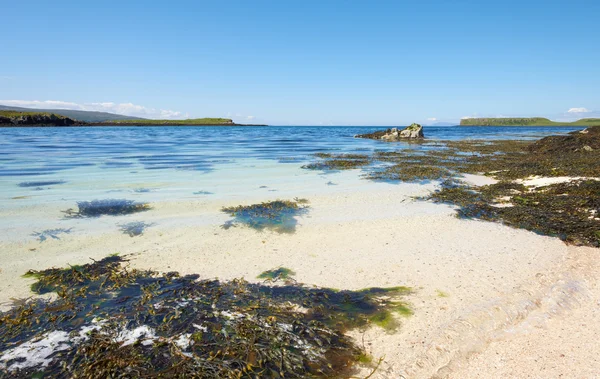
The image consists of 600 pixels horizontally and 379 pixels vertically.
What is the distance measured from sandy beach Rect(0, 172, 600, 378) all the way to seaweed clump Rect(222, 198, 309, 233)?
318 mm

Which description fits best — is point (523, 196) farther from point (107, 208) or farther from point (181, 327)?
point (107, 208)

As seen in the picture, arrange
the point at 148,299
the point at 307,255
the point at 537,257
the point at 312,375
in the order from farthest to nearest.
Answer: the point at 307,255, the point at 537,257, the point at 148,299, the point at 312,375

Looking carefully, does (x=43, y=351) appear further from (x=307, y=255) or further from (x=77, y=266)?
(x=307, y=255)

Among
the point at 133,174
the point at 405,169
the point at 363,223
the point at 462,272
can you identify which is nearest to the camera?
the point at 462,272

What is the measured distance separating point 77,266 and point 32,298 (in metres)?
1.15

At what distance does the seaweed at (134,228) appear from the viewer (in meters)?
7.82

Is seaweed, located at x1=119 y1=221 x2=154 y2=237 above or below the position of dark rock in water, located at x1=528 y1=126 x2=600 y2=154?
below


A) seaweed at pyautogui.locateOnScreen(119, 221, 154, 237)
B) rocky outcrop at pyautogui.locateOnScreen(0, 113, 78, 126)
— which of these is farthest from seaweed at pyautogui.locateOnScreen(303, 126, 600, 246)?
rocky outcrop at pyautogui.locateOnScreen(0, 113, 78, 126)

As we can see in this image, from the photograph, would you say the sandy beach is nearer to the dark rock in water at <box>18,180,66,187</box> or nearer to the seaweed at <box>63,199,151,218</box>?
the seaweed at <box>63,199,151,218</box>

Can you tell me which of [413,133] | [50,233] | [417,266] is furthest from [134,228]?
[413,133]

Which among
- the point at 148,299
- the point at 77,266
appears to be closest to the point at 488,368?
the point at 148,299

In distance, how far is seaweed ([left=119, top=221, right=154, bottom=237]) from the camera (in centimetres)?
782

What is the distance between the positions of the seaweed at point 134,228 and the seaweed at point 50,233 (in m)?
1.29

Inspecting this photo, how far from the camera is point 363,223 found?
8.53 m
